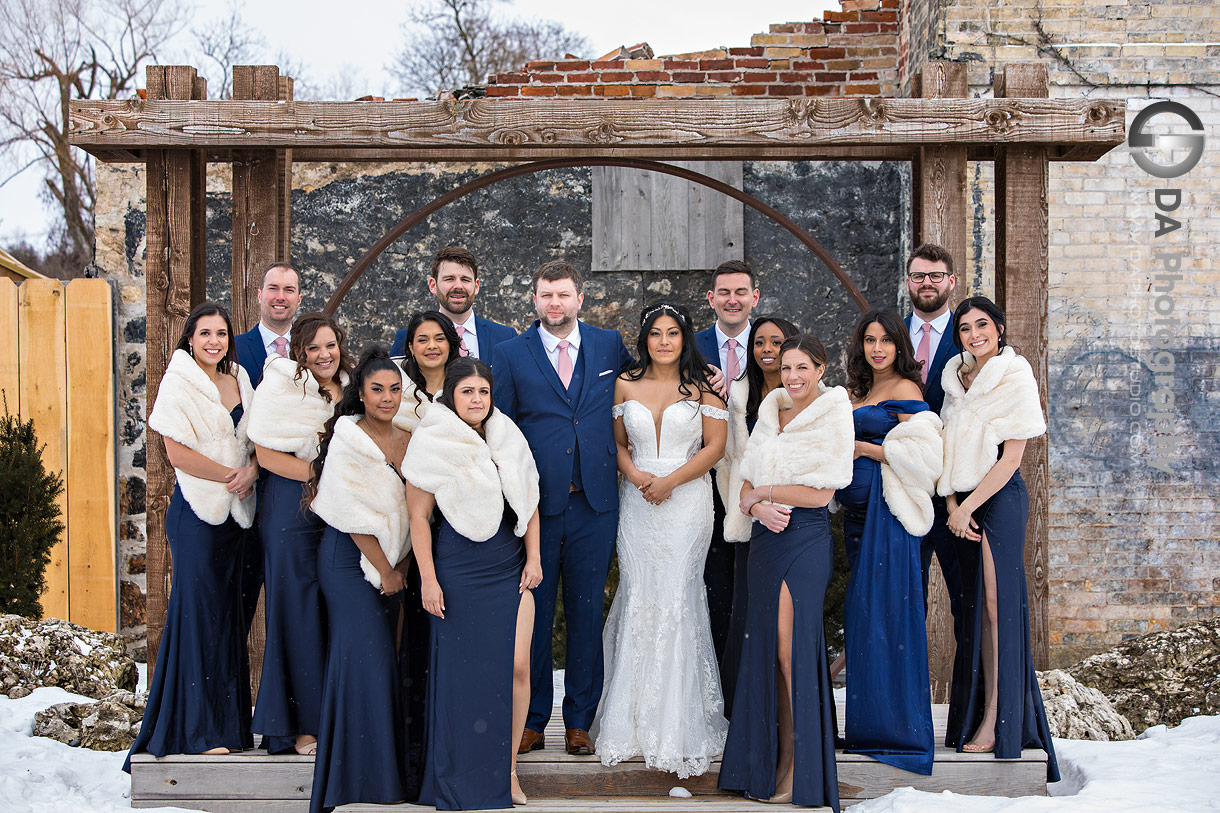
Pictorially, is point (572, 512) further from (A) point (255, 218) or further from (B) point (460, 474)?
(A) point (255, 218)

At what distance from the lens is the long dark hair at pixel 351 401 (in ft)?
13.0

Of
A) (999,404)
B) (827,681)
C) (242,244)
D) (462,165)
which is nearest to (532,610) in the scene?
(827,681)

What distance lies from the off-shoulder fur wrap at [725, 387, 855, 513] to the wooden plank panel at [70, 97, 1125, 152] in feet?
4.56

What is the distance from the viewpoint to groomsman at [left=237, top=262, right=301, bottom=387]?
15.0 feet

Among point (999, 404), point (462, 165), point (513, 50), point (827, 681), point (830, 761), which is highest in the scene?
point (513, 50)

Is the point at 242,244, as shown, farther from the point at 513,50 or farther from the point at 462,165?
the point at 513,50

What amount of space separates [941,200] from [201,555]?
11.6 ft

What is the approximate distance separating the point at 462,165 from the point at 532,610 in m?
4.57

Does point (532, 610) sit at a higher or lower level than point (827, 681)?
higher

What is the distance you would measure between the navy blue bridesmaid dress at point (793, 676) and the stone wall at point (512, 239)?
3896 millimetres

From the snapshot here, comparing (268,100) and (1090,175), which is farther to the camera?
(1090,175)

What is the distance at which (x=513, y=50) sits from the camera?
62.5 feet

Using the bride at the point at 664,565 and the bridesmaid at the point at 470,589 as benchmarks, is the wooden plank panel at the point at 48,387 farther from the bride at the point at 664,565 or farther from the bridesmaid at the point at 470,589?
the bride at the point at 664,565

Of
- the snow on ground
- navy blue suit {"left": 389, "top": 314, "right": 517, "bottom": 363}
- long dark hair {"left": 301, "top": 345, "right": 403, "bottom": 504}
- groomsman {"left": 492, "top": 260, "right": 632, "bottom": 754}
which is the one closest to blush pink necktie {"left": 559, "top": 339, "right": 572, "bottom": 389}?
groomsman {"left": 492, "top": 260, "right": 632, "bottom": 754}
